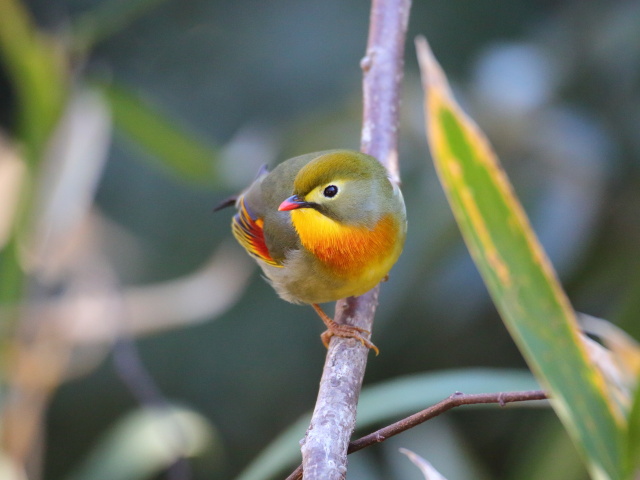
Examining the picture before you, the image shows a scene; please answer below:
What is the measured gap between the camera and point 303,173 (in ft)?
7.07

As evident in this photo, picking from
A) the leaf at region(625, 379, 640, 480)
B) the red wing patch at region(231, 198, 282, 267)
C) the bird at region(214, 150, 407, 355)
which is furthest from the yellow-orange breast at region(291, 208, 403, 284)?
the leaf at region(625, 379, 640, 480)

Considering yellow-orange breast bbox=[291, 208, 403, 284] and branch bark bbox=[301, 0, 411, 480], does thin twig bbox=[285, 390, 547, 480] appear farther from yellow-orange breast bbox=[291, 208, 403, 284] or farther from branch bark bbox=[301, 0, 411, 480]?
yellow-orange breast bbox=[291, 208, 403, 284]

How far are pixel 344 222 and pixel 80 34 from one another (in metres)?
Result: 1.91

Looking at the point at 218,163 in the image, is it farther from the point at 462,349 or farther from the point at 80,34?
the point at 462,349

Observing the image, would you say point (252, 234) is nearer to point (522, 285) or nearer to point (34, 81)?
point (34, 81)

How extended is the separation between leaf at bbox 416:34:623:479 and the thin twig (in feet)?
0.21

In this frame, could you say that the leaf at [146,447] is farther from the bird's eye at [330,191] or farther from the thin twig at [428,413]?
the thin twig at [428,413]

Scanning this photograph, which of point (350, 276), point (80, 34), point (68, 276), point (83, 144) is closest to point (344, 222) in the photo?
point (350, 276)

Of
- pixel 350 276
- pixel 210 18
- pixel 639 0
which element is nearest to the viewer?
pixel 350 276

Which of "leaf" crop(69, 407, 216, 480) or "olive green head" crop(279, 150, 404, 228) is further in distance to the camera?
"leaf" crop(69, 407, 216, 480)

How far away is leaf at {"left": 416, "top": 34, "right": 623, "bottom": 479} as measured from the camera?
3.79 ft

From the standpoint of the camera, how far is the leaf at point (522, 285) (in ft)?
3.79

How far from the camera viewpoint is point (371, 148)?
2395mm

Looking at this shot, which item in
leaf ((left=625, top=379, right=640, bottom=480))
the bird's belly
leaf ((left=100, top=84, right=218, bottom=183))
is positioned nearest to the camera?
leaf ((left=625, top=379, right=640, bottom=480))
